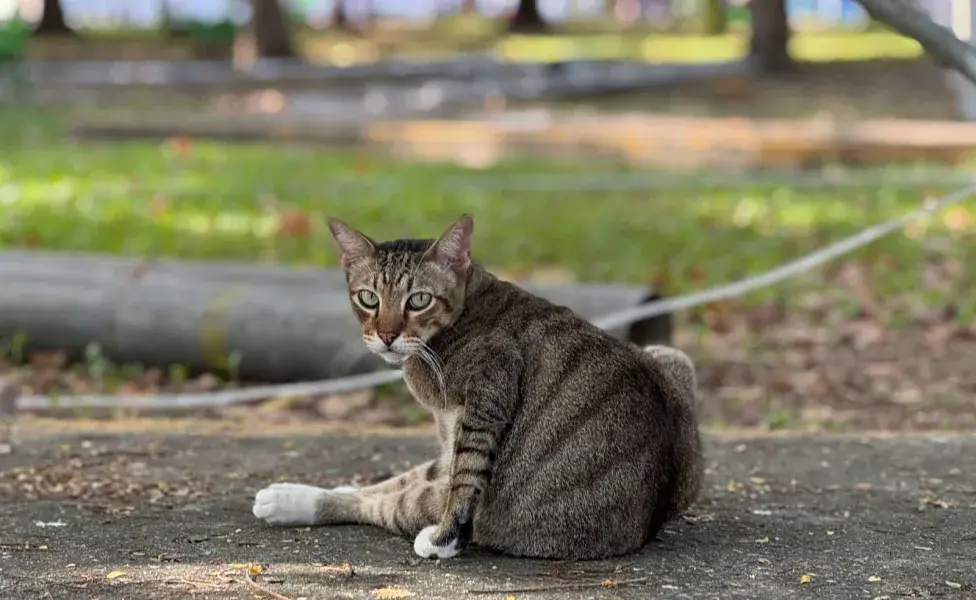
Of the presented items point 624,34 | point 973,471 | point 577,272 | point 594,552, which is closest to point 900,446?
point 973,471

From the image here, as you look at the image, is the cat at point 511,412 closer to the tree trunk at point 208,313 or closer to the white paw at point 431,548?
the white paw at point 431,548

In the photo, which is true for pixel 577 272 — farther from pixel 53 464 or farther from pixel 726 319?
pixel 53 464

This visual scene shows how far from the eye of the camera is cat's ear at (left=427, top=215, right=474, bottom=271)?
4070 mm

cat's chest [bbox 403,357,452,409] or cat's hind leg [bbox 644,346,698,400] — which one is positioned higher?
cat's chest [bbox 403,357,452,409]

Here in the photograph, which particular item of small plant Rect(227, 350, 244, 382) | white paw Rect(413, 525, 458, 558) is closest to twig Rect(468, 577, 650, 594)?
white paw Rect(413, 525, 458, 558)

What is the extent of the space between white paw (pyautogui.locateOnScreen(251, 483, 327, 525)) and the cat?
1.23 ft

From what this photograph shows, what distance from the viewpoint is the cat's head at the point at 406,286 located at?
402cm

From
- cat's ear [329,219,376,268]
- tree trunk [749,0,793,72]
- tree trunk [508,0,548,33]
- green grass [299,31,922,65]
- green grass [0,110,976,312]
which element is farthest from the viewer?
tree trunk [508,0,548,33]

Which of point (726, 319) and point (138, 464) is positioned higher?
point (138, 464)

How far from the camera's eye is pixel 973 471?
17.3 feet

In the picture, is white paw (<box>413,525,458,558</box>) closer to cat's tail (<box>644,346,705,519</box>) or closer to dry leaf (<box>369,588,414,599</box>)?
dry leaf (<box>369,588,414,599</box>)

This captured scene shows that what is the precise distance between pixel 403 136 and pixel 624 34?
85.9 feet

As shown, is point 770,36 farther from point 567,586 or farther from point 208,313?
point 567,586

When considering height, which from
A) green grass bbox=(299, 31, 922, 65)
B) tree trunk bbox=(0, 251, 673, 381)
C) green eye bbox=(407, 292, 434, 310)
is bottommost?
green grass bbox=(299, 31, 922, 65)
